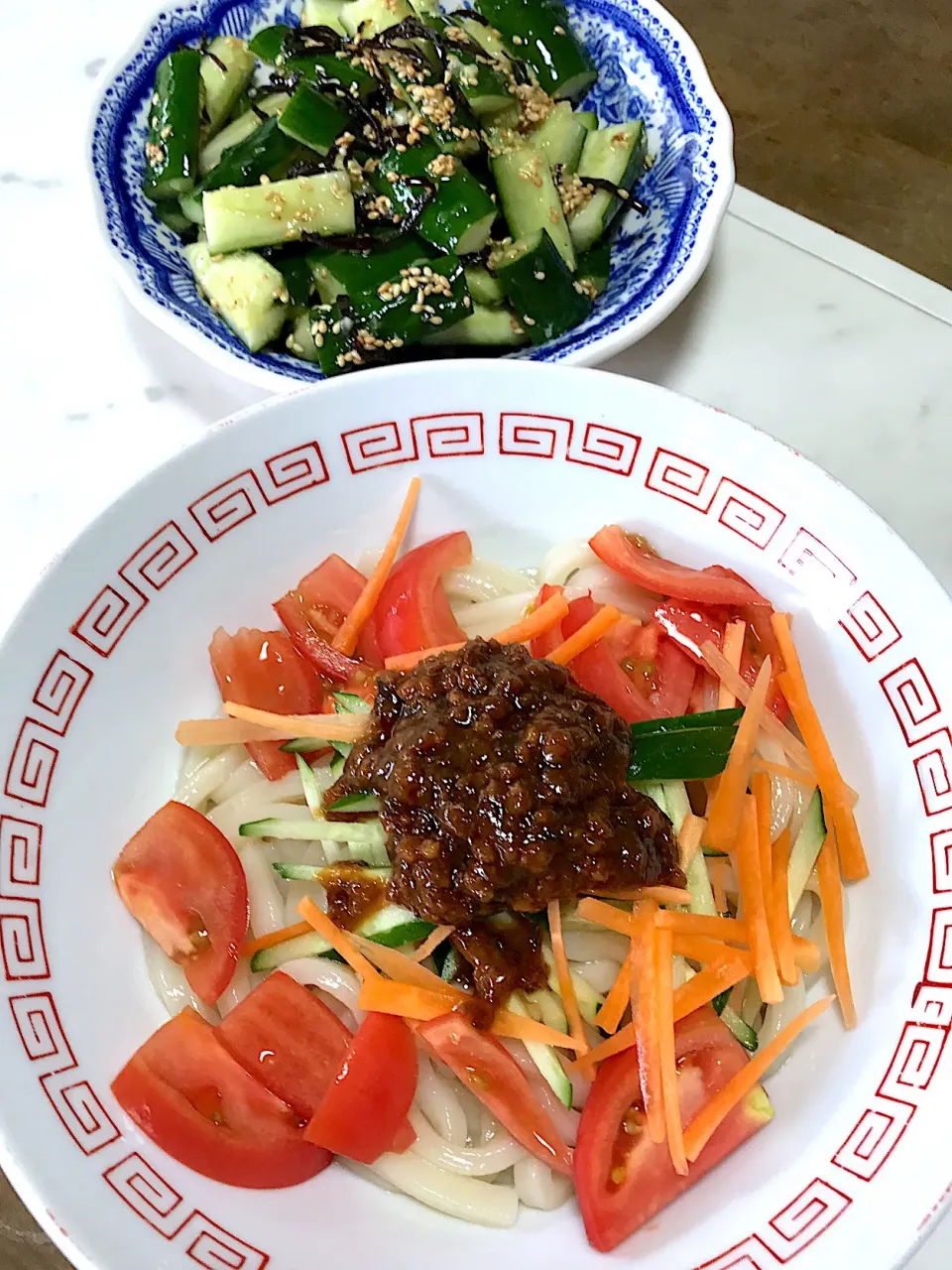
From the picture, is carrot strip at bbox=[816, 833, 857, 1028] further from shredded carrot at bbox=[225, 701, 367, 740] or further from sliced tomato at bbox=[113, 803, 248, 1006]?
sliced tomato at bbox=[113, 803, 248, 1006]

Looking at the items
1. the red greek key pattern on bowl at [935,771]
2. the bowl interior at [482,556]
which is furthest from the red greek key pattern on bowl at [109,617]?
the red greek key pattern on bowl at [935,771]

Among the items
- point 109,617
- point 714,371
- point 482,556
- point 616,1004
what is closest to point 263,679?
point 109,617

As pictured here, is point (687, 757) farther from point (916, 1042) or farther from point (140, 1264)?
point (140, 1264)

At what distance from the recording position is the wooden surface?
313 centimetres

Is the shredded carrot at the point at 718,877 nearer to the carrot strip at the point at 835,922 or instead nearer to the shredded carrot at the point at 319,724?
the carrot strip at the point at 835,922

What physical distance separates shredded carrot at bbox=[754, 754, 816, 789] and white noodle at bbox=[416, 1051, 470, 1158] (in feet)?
2.50

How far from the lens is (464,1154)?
5.33ft

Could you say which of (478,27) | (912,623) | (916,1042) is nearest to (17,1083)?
(916,1042)

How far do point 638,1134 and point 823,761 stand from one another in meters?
0.69

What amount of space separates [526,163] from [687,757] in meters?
1.68

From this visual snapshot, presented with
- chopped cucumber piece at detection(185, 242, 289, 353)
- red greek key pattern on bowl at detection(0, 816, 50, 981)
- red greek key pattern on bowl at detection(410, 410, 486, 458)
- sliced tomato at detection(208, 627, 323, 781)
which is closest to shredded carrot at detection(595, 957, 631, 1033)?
sliced tomato at detection(208, 627, 323, 781)

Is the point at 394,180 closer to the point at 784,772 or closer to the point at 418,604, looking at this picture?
the point at 418,604

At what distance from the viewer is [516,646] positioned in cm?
169

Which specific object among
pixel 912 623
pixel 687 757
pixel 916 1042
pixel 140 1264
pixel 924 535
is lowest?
pixel 140 1264
